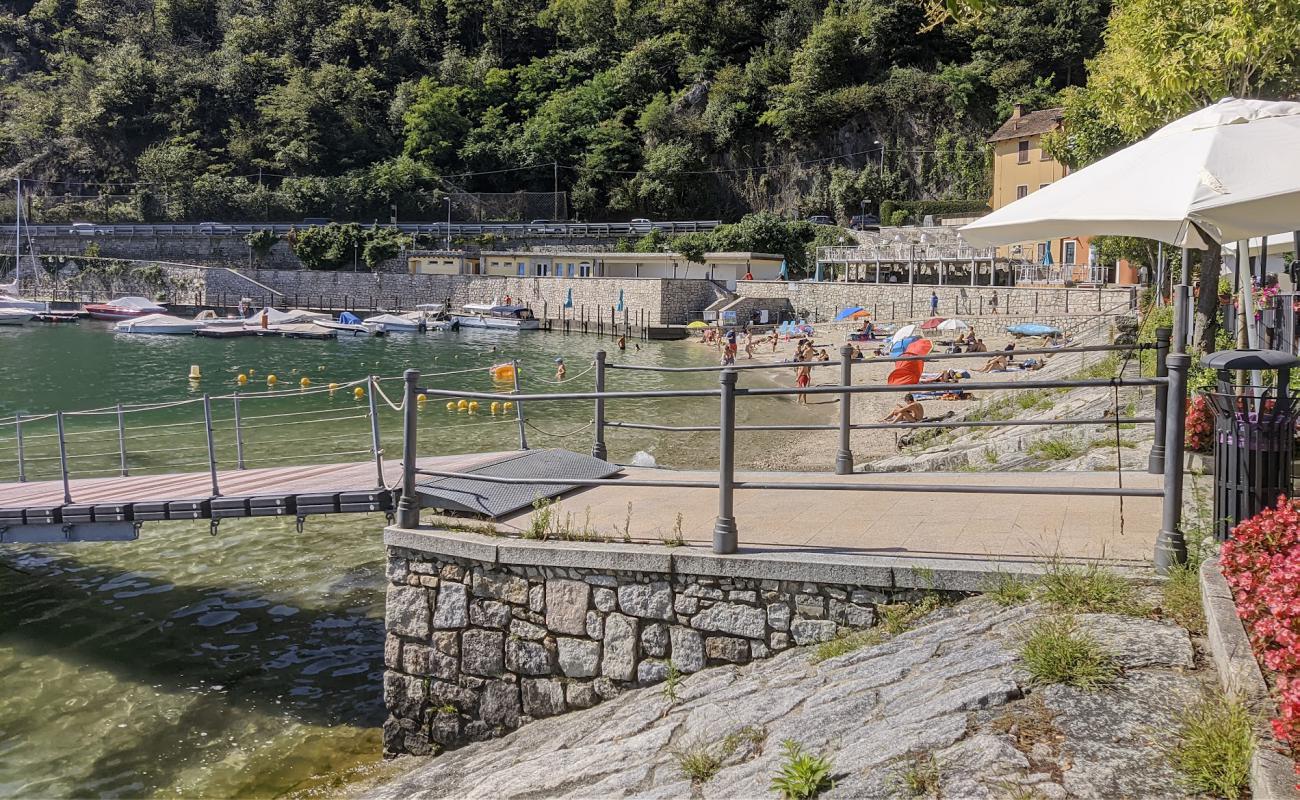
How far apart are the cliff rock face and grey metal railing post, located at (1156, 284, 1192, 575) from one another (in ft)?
1.83

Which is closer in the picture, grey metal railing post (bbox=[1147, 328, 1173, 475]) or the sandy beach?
grey metal railing post (bbox=[1147, 328, 1173, 475])

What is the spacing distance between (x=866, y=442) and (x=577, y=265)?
56.5 m

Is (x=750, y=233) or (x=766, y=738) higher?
(x=750, y=233)

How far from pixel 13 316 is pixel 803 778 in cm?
8256

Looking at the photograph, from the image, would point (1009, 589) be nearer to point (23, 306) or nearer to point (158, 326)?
point (158, 326)

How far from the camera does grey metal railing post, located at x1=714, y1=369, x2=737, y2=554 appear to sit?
196 inches

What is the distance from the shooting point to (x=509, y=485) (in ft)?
23.2

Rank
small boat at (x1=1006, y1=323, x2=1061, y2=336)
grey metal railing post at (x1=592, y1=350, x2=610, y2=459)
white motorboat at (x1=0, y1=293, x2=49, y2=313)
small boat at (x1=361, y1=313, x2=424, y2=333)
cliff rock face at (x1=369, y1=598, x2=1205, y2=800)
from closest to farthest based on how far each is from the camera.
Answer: cliff rock face at (x1=369, y1=598, x2=1205, y2=800)
grey metal railing post at (x1=592, y1=350, x2=610, y2=459)
small boat at (x1=1006, y1=323, x2=1061, y2=336)
small boat at (x1=361, y1=313, x2=424, y2=333)
white motorboat at (x1=0, y1=293, x2=49, y2=313)

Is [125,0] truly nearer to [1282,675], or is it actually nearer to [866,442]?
[866,442]

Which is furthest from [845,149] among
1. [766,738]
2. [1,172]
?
[1,172]

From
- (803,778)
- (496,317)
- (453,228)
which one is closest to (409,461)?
(803,778)

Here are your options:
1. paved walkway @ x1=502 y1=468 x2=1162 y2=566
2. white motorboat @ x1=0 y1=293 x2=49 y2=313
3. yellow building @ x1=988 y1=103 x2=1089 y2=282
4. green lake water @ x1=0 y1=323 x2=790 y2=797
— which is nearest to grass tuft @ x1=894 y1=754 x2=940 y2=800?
paved walkway @ x1=502 y1=468 x2=1162 y2=566

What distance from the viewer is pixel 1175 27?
54.0ft

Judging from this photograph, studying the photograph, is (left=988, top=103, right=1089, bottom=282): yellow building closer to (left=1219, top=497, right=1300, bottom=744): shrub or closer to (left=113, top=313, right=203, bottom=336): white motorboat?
(left=113, top=313, right=203, bottom=336): white motorboat
